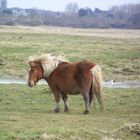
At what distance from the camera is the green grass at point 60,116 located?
10945 mm

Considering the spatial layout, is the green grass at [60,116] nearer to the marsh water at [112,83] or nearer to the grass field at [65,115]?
the grass field at [65,115]

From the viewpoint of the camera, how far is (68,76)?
50.0 feet

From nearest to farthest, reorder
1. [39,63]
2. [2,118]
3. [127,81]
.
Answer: [2,118], [39,63], [127,81]

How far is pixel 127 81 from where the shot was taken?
25.0 metres

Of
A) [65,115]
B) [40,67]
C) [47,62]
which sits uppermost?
[47,62]

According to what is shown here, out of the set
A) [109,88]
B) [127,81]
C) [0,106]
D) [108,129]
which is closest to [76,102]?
[0,106]

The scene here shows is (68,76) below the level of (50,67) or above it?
below

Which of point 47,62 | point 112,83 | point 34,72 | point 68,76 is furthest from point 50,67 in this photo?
point 112,83

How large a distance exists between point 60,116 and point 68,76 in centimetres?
162

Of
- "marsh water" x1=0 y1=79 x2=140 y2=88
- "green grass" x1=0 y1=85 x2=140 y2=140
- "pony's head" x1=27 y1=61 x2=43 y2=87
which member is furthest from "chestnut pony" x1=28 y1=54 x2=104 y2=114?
"marsh water" x1=0 y1=79 x2=140 y2=88

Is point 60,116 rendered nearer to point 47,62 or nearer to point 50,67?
point 50,67

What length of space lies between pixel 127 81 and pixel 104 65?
206 inches

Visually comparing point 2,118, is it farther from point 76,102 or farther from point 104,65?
point 104,65

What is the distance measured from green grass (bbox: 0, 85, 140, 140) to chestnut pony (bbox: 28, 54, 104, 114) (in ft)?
1.86
